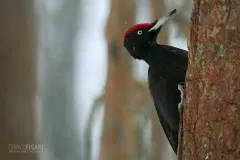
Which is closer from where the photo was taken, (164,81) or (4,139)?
(164,81)

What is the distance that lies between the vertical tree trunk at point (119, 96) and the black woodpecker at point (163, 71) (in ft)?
2.11

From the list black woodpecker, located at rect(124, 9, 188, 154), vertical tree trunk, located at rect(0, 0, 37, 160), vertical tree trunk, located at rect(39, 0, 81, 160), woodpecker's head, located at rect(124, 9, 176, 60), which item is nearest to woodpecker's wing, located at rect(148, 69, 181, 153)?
black woodpecker, located at rect(124, 9, 188, 154)

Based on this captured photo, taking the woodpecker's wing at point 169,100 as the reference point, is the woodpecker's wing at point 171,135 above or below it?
below

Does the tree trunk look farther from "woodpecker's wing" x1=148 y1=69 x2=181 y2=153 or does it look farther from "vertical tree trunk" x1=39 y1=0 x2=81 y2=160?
"vertical tree trunk" x1=39 y1=0 x2=81 y2=160

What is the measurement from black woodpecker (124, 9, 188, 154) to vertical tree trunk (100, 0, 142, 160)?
64 cm

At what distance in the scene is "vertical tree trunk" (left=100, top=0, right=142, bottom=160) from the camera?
9.91ft

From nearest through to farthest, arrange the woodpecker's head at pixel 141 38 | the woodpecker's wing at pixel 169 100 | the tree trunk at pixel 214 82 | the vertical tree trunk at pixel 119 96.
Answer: the tree trunk at pixel 214 82 → the woodpecker's wing at pixel 169 100 → the woodpecker's head at pixel 141 38 → the vertical tree trunk at pixel 119 96

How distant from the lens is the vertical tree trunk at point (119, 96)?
3021mm

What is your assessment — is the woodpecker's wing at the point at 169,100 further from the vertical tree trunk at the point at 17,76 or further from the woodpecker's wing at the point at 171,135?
the vertical tree trunk at the point at 17,76

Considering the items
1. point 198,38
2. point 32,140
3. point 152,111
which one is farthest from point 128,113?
point 198,38

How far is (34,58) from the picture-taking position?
10.8 feet

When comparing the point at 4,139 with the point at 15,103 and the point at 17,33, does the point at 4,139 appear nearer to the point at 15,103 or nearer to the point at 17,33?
the point at 15,103

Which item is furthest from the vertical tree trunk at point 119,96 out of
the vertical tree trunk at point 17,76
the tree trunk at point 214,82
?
the tree trunk at point 214,82

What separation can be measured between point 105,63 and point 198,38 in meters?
1.77
